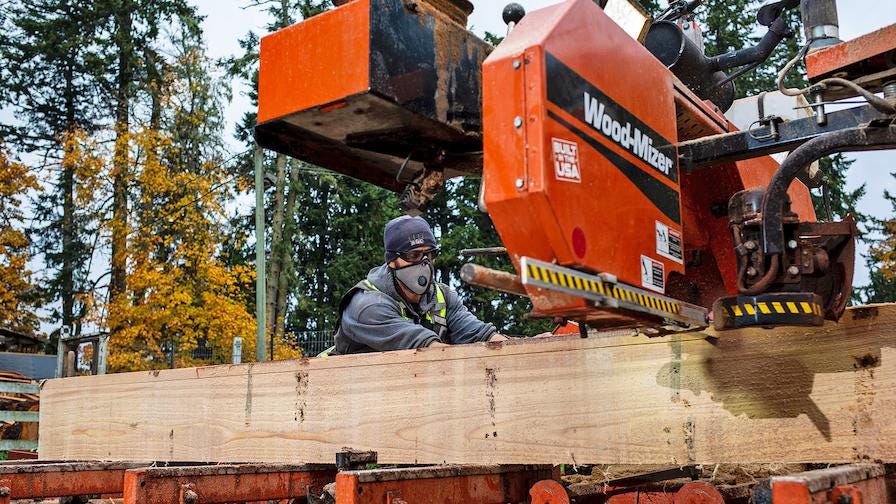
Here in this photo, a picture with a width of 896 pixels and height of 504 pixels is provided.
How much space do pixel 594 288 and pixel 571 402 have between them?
2.24 ft

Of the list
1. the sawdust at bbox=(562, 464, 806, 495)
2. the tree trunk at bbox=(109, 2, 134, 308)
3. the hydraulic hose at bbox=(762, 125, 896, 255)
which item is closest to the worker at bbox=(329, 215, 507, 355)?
the sawdust at bbox=(562, 464, 806, 495)

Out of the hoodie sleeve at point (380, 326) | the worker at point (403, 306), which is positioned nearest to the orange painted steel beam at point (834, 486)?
the worker at point (403, 306)

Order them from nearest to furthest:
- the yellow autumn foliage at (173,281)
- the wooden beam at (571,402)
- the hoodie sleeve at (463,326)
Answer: the wooden beam at (571,402), the hoodie sleeve at (463,326), the yellow autumn foliage at (173,281)

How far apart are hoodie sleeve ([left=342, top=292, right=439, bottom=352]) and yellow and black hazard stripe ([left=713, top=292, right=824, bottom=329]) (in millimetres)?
1955

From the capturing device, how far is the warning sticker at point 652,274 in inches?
95.3

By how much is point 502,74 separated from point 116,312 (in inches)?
760

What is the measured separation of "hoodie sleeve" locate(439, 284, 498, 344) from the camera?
527 centimetres

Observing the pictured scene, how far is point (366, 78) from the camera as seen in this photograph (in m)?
2.53

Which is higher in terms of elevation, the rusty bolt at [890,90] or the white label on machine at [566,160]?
the rusty bolt at [890,90]

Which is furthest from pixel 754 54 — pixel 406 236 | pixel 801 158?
pixel 406 236

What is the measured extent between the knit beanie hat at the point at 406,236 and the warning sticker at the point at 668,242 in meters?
2.13

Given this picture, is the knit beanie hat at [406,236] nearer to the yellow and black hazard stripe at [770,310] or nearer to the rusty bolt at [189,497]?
the rusty bolt at [189,497]

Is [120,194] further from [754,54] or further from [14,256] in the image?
A: [754,54]

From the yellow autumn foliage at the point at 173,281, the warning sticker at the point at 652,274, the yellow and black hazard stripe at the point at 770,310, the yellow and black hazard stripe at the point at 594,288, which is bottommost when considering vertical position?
the yellow and black hazard stripe at the point at 770,310
